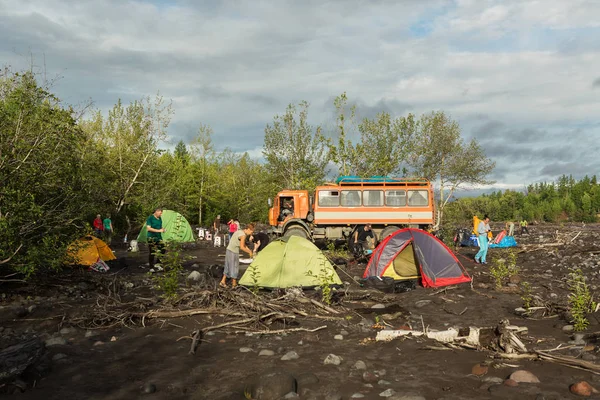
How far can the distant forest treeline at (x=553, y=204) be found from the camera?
67.6m

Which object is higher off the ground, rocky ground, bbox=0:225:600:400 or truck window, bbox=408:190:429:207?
truck window, bbox=408:190:429:207

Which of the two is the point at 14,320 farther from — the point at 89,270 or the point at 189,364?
the point at 89,270

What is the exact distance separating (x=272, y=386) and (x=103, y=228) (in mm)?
19800

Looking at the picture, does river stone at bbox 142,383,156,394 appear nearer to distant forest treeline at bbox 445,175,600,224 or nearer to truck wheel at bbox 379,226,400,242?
truck wheel at bbox 379,226,400,242

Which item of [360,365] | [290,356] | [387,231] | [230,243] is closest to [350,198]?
[387,231]

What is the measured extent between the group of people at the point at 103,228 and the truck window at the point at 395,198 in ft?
41.1

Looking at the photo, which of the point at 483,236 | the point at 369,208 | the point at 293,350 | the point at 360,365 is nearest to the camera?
the point at 360,365

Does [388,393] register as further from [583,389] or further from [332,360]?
[583,389]

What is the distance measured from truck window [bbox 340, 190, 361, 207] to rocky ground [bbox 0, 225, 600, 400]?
945 cm

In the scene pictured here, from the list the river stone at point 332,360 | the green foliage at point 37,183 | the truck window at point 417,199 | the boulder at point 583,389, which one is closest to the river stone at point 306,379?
the river stone at point 332,360

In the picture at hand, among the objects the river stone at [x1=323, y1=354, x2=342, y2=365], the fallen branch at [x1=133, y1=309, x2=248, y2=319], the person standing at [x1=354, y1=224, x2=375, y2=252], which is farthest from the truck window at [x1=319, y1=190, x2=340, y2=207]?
the river stone at [x1=323, y1=354, x2=342, y2=365]

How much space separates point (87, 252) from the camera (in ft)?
45.2

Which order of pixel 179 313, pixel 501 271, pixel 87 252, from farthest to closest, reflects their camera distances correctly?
pixel 87 252
pixel 501 271
pixel 179 313

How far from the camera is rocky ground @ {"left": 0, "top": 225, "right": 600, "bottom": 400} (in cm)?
507
